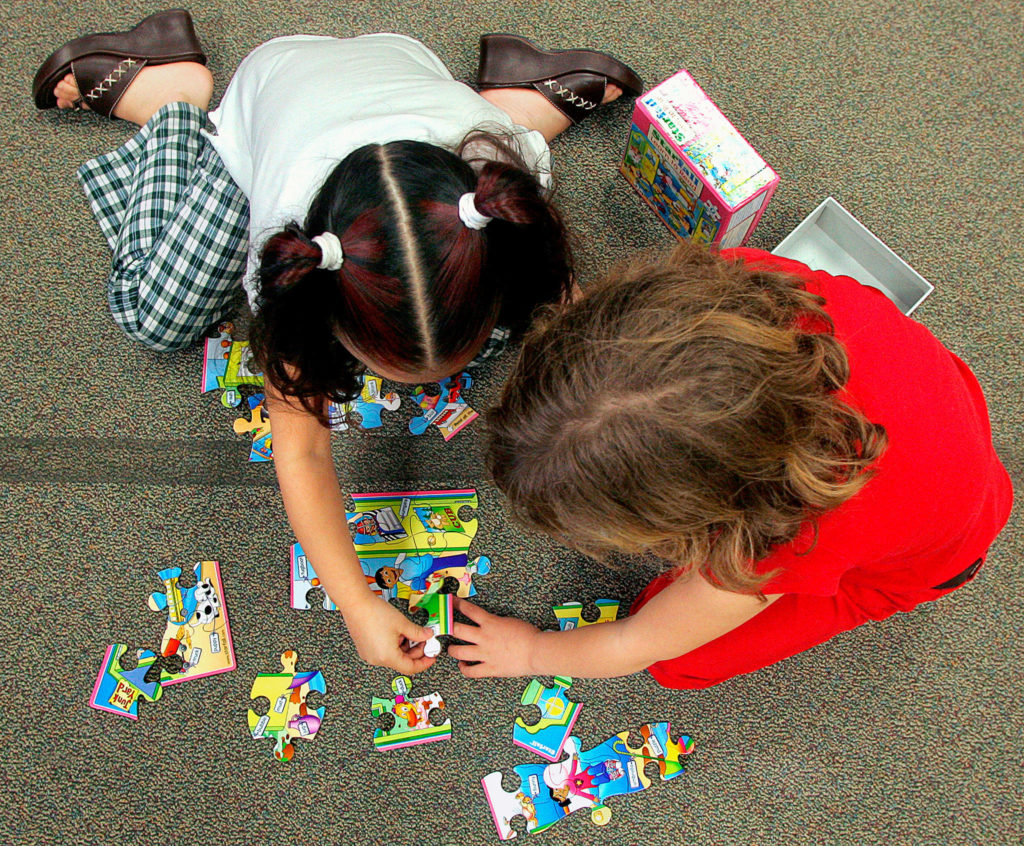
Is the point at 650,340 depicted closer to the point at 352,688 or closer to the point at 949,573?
the point at 949,573

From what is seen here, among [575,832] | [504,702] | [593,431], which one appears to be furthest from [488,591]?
[593,431]

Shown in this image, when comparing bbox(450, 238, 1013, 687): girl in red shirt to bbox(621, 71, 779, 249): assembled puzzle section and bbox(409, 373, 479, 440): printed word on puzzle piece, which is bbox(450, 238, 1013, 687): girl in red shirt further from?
bbox(409, 373, 479, 440): printed word on puzzle piece

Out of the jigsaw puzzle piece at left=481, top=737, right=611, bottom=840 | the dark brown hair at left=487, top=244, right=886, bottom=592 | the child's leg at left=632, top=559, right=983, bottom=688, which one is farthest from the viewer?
the jigsaw puzzle piece at left=481, top=737, right=611, bottom=840

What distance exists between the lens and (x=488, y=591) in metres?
1.10

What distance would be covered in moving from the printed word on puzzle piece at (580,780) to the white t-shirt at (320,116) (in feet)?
2.44

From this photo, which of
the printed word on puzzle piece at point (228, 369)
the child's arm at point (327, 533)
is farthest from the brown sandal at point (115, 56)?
the child's arm at point (327, 533)

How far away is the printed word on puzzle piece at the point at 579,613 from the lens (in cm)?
108

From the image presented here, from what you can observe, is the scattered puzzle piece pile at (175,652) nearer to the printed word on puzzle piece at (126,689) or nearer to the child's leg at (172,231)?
the printed word on puzzle piece at (126,689)

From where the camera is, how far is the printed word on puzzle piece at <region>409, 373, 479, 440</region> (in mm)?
1139

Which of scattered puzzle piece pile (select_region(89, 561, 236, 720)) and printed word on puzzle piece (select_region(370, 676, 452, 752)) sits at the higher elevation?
printed word on puzzle piece (select_region(370, 676, 452, 752))

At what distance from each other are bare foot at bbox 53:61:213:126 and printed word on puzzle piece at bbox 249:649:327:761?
0.91 metres

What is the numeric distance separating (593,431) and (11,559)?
3.32 ft

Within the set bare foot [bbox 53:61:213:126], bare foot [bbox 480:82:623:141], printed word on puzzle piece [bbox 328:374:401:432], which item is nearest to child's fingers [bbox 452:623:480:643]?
printed word on puzzle piece [bbox 328:374:401:432]

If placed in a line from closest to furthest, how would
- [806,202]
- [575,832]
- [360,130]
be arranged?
[360,130] < [575,832] < [806,202]
